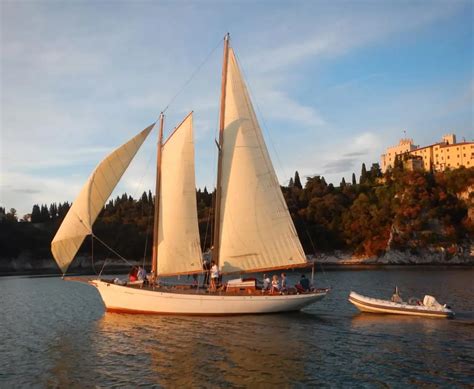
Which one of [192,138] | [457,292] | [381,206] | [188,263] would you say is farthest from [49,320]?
[381,206]

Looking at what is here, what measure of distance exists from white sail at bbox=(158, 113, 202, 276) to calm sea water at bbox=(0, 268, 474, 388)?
397 centimetres

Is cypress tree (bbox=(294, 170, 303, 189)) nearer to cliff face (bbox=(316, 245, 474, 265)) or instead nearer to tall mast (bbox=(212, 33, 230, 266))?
cliff face (bbox=(316, 245, 474, 265))

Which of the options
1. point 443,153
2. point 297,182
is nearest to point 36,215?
point 297,182

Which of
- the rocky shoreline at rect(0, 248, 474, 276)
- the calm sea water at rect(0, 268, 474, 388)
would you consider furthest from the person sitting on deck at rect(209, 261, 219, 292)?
the rocky shoreline at rect(0, 248, 474, 276)

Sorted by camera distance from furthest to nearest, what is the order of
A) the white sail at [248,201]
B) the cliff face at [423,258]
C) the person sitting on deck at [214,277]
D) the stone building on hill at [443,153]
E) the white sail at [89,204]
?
the stone building on hill at [443,153] → the cliff face at [423,258] → the white sail at [248,201] → the person sitting on deck at [214,277] → the white sail at [89,204]

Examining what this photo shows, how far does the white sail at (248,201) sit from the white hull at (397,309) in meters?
4.95

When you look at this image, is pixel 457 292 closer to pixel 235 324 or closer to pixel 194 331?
pixel 235 324

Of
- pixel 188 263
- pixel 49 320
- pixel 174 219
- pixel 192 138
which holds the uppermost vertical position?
pixel 192 138

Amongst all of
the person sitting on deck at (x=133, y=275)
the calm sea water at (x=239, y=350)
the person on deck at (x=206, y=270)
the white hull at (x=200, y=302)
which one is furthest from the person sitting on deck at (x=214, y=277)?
the person sitting on deck at (x=133, y=275)

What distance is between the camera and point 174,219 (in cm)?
3188

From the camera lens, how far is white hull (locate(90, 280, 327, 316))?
29.6 metres

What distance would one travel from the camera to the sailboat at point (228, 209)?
102 feet

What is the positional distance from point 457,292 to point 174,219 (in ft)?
96.0

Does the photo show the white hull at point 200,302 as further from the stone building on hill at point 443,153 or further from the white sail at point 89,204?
the stone building on hill at point 443,153
